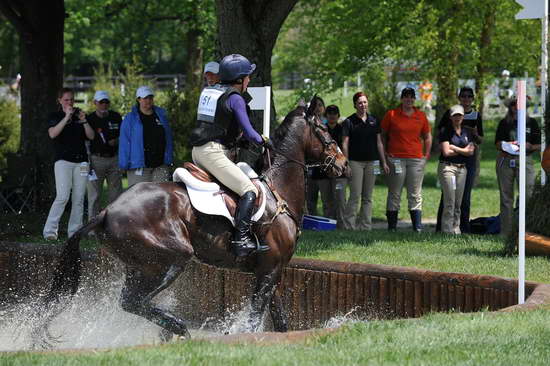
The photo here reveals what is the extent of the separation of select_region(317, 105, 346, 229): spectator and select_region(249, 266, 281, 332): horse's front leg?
666cm

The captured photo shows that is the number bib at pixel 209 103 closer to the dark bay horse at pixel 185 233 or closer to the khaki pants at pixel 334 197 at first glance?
the dark bay horse at pixel 185 233

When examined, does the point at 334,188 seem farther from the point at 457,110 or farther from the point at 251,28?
the point at 251,28

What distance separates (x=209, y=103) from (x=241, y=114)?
0.30 meters

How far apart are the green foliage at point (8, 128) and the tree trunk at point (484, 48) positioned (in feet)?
36.3

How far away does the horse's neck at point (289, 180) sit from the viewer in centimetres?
941

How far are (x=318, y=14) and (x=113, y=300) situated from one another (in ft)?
73.2

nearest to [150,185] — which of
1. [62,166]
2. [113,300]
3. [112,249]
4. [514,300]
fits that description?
[112,249]

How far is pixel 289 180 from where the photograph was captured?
948 cm

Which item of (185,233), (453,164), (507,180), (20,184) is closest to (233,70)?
(185,233)

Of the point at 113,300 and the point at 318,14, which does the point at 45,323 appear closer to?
the point at 113,300

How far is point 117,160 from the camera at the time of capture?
15.2m

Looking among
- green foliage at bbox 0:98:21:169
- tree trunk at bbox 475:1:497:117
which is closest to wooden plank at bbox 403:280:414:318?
tree trunk at bbox 475:1:497:117

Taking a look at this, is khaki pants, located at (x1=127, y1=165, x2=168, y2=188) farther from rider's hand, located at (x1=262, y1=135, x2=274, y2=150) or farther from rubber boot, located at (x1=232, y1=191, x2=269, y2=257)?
rubber boot, located at (x1=232, y1=191, x2=269, y2=257)

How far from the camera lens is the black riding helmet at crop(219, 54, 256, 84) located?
29.3 feet
